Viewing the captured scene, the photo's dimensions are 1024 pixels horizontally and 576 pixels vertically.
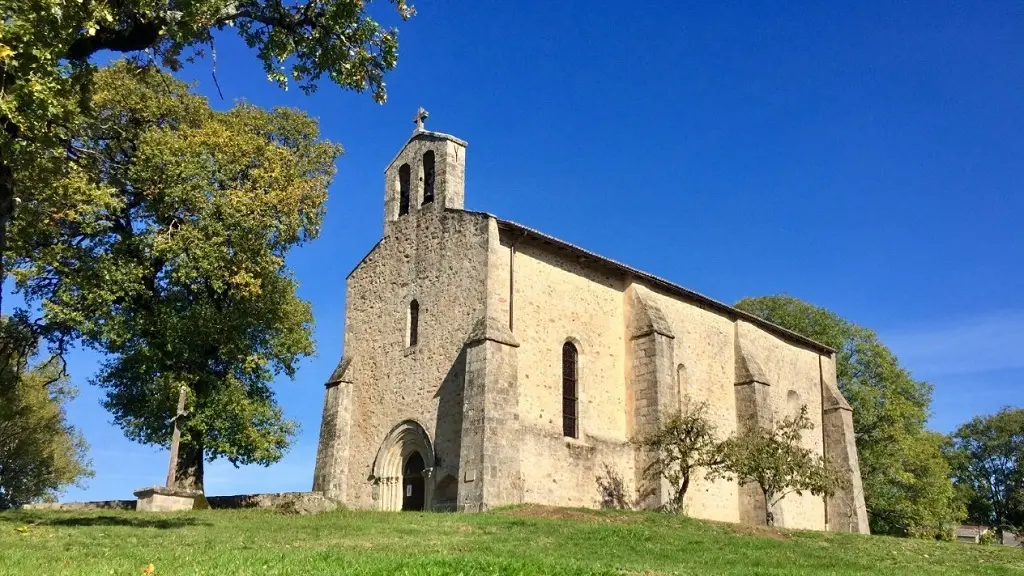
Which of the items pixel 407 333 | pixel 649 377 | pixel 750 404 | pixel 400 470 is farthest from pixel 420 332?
pixel 750 404

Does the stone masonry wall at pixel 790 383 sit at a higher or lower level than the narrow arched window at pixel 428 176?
lower

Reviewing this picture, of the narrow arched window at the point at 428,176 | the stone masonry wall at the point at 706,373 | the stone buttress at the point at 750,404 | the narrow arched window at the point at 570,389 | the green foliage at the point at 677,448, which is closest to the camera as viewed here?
the green foliage at the point at 677,448

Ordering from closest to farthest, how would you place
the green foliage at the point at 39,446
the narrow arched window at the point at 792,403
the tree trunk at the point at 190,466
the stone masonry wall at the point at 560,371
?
1. the stone masonry wall at the point at 560,371
2. the tree trunk at the point at 190,466
3. the narrow arched window at the point at 792,403
4. the green foliage at the point at 39,446

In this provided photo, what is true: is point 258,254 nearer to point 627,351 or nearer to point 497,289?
point 497,289

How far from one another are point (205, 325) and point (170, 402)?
282 centimetres

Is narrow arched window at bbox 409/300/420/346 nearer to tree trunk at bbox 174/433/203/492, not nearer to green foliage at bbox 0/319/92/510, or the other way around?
tree trunk at bbox 174/433/203/492

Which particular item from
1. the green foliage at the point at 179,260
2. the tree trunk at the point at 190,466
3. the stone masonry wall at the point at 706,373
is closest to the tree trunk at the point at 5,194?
the green foliage at the point at 179,260

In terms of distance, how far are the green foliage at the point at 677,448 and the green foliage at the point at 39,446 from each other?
25.4 m

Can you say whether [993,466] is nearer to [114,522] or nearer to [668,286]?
[668,286]

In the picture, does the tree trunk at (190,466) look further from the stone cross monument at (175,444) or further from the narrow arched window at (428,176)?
the narrow arched window at (428,176)

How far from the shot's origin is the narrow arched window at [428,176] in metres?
26.6

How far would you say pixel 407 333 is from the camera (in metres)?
25.9

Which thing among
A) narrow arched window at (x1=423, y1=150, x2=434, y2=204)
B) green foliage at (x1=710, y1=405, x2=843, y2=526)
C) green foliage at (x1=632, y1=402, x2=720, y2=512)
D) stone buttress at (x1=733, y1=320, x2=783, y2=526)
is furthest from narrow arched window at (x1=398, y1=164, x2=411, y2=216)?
stone buttress at (x1=733, y1=320, x2=783, y2=526)

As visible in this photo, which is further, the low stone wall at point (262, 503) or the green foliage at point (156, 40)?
the low stone wall at point (262, 503)
